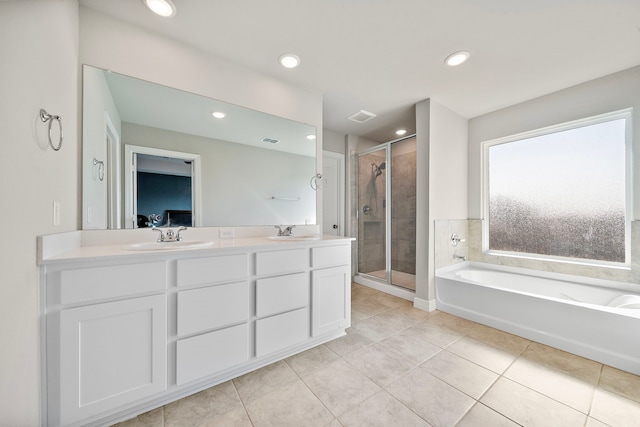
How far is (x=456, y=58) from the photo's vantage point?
1.98 metres

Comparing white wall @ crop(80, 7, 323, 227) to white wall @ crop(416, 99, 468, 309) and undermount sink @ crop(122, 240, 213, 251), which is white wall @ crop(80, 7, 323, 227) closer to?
undermount sink @ crop(122, 240, 213, 251)

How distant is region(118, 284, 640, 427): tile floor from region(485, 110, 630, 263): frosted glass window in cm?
132

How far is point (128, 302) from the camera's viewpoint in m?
1.19

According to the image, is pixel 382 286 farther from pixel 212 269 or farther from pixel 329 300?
pixel 212 269

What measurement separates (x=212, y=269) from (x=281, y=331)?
705mm

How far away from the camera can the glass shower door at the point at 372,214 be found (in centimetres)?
355

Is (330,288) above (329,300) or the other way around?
above

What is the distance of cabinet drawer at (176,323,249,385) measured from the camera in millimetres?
1339

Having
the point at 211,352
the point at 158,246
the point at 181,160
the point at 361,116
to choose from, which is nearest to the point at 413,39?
the point at 361,116

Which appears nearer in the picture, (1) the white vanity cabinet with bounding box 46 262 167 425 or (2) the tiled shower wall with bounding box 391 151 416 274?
(1) the white vanity cabinet with bounding box 46 262 167 425

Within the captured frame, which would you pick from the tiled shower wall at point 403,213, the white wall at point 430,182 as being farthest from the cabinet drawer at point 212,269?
the tiled shower wall at point 403,213

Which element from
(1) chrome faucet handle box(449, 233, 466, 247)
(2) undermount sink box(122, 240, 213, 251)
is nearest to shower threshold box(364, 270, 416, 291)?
(1) chrome faucet handle box(449, 233, 466, 247)

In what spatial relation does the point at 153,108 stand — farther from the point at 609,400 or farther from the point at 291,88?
the point at 609,400

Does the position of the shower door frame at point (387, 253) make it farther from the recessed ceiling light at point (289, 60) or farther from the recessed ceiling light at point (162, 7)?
the recessed ceiling light at point (162, 7)
